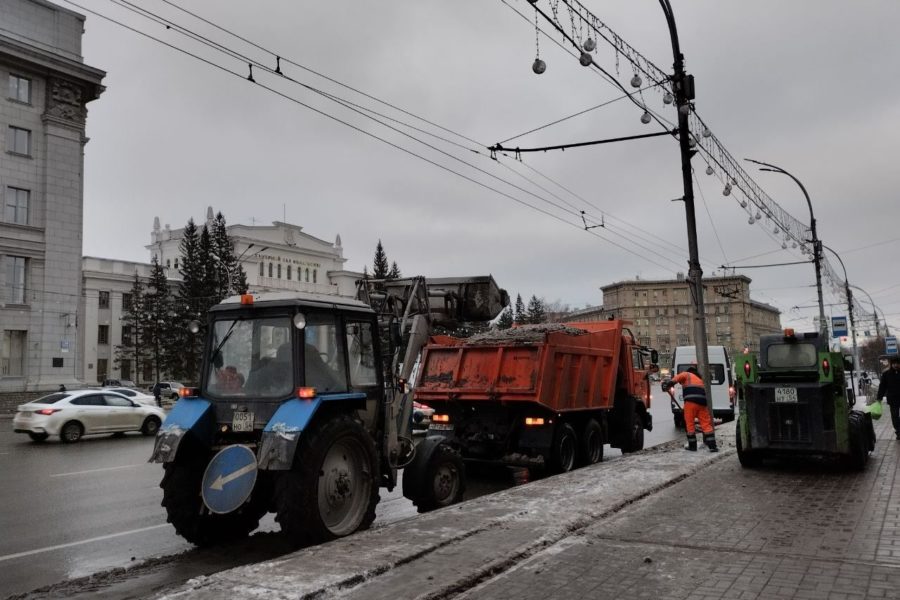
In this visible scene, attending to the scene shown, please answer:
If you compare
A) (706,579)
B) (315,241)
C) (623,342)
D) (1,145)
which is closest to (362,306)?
(706,579)

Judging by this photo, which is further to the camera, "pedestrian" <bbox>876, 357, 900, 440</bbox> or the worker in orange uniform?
"pedestrian" <bbox>876, 357, 900, 440</bbox>

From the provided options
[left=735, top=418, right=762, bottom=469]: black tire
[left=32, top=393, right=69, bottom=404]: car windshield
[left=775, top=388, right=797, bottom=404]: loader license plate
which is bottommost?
[left=735, top=418, right=762, bottom=469]: black tire

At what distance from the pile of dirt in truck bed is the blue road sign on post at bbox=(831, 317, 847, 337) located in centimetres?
2158

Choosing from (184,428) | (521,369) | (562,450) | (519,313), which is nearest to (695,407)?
(562,450)

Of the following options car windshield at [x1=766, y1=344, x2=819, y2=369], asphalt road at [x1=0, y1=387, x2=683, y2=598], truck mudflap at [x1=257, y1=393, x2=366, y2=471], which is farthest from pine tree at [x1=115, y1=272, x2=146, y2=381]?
truck mudflap at [x1=257, y1=393, x2=366, y2=471]

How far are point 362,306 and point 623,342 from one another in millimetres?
8239

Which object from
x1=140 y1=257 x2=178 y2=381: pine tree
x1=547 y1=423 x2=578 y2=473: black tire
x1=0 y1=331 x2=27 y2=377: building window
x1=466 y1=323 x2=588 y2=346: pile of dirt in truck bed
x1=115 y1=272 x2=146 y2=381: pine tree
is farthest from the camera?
x1=115 y1=272 x2=146 y2=381: pine tree

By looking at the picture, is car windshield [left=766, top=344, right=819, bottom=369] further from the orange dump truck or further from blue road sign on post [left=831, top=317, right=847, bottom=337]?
blue road sign on post [left=831, top=317, right=847, bottom=337]

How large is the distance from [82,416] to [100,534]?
13031 millimetres

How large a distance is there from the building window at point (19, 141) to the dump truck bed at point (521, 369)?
35.4 meters

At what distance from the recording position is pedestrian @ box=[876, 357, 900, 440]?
14.0 meters

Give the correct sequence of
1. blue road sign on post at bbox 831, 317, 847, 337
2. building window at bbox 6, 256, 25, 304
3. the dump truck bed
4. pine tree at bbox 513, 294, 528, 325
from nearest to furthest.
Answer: the dump truck bed, blue road sign on post at bbox 831, 317, 847, 337, building window at bbox 6, 256, 25, 304, pine tree at bbox 513, 294, 528, 325

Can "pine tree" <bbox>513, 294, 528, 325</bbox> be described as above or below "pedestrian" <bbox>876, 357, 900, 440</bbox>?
above

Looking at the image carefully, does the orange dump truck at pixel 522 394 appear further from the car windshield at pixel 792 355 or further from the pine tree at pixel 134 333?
the pine tree at pixel 134 333
